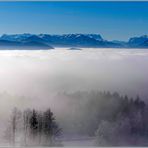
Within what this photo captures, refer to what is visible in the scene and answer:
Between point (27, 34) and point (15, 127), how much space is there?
31.1 inches

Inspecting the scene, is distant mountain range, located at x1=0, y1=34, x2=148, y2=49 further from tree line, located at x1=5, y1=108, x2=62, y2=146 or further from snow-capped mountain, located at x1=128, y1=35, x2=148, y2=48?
tree line, located at x1=5, y1=108, x2=62, y2=146

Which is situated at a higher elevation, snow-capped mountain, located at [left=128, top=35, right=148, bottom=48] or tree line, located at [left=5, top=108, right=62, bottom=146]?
snow-capped mountain, located at [left=128, top=35, right=148, bottom=48]

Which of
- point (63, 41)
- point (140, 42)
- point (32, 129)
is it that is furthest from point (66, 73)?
point (140, 42)

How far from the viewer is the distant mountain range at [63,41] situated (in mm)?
4621

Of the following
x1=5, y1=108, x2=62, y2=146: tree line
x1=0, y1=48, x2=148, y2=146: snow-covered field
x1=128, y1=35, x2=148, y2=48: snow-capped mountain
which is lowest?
x1=5, y1=108, x2=62, y2=146: tree line

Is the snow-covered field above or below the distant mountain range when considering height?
below

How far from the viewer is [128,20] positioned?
4.72 meters

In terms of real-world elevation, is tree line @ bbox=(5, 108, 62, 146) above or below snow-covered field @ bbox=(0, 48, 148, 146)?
below

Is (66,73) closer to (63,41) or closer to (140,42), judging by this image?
(63,41)

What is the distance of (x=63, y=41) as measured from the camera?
4.65 metres

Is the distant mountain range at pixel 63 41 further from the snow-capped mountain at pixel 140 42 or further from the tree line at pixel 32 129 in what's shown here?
the tree line at pixel 32 129

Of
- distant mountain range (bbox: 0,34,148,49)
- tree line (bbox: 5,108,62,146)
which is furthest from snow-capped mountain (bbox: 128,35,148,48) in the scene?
tree line (bbox: 5,108,62,146)

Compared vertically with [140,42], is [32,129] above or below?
below

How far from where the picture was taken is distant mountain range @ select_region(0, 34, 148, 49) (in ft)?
15.2
